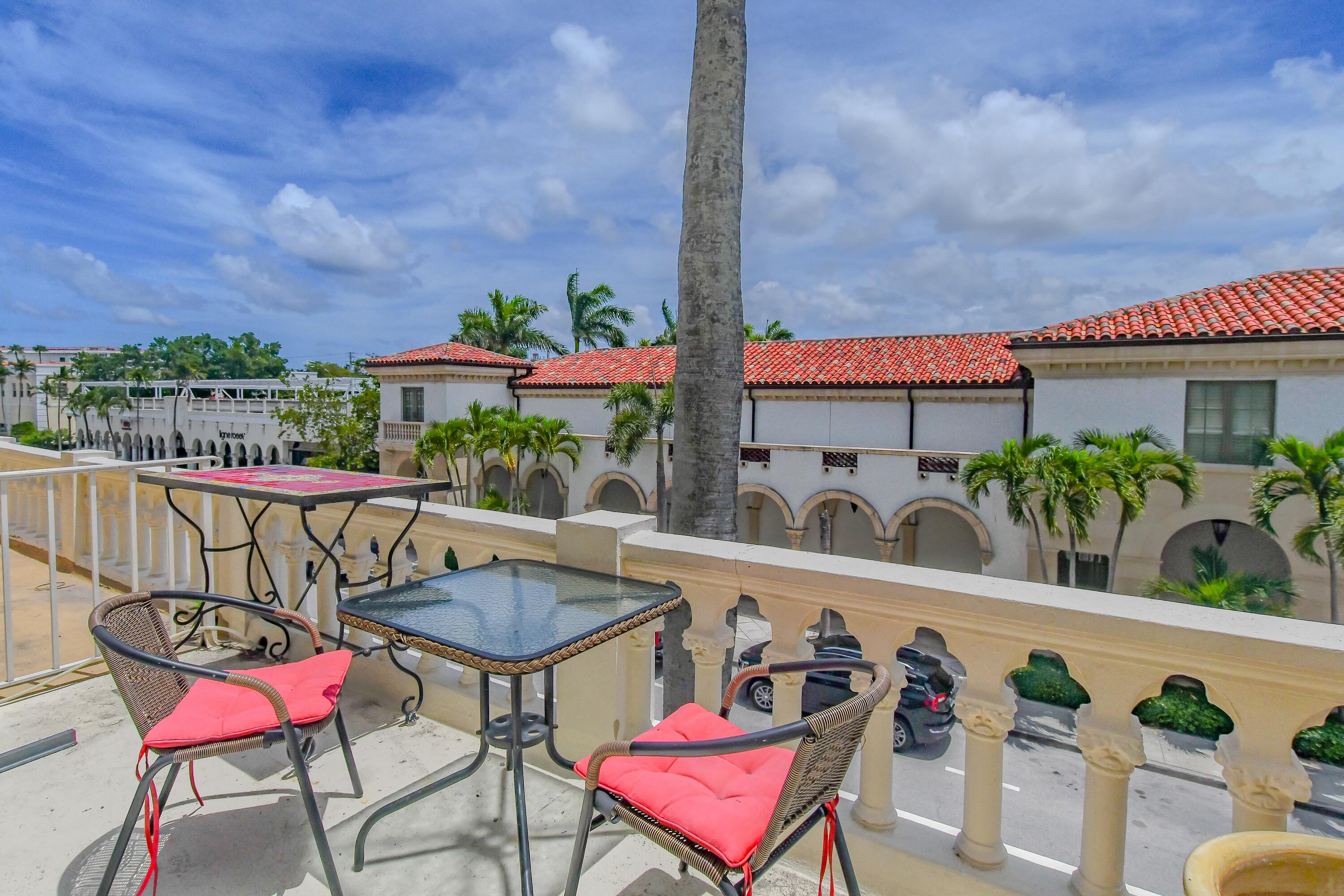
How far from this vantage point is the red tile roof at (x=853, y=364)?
67.2ft

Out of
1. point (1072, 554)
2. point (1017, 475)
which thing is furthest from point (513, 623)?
point (1072, 554)

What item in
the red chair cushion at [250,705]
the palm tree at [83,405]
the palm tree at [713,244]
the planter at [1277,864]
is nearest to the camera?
the planter at [1277,864]

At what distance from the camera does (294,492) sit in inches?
116

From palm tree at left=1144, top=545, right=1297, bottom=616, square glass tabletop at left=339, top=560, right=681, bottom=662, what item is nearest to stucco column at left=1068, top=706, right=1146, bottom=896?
square glass tabletop at left=339, top=560, right=681, bottom=662

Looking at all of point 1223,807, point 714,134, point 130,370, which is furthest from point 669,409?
point 130,370

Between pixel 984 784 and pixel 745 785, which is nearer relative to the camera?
pixel 745 785

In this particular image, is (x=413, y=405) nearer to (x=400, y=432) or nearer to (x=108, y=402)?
(x=400, y=432)

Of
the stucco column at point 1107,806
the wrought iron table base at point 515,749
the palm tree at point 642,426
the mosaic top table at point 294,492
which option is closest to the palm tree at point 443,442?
the palm tree at point 642,426

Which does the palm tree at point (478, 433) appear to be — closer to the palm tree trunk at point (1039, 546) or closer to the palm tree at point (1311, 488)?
the palm tree trunk at point (1039, 546)

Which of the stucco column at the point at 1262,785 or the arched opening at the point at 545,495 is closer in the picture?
the stucco column at the point at 1262,785

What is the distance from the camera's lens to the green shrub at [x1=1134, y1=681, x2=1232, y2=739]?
44.1 ft

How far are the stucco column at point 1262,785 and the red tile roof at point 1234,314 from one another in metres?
16.6

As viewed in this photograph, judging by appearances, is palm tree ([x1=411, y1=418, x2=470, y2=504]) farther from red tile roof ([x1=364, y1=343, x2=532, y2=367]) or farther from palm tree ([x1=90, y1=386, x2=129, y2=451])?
A: palm tree ([x1=90, y1=386, x2=129, y2=451])

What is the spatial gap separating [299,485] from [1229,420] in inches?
730
